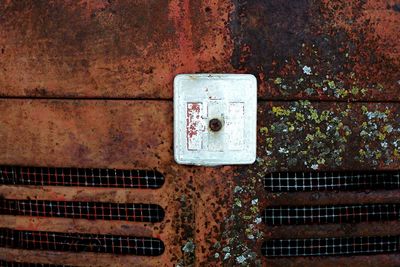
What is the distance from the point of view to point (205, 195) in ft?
5.69

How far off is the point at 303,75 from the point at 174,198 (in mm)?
628

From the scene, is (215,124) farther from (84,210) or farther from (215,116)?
(84,210)

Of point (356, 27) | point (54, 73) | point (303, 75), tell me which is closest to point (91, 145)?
point (54, 73)

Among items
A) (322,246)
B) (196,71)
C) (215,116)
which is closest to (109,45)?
(196,71)

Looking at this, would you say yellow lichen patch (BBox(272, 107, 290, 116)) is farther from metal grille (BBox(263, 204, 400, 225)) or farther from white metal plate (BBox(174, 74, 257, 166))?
metal grille (BBox(263, 204, 400, 225))

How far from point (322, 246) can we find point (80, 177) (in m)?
0.94

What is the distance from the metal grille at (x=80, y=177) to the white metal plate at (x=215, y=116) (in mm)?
172

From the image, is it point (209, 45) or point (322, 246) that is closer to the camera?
point (209, 45)

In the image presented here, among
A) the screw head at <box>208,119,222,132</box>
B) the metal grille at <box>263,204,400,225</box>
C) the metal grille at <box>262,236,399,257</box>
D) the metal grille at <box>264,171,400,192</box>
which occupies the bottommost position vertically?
the metal grille at <box>262,236,399,257</box>

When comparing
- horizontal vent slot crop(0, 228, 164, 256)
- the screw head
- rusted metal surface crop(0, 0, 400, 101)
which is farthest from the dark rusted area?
horizontal vent slot crop(0, 228, 164, 256)

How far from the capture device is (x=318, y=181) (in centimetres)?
178

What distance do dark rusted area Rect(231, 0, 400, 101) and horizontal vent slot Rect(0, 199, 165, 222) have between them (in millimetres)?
596

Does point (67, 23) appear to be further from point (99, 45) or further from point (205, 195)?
point (205, 195)

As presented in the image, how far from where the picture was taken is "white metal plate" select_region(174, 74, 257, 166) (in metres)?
1.68
